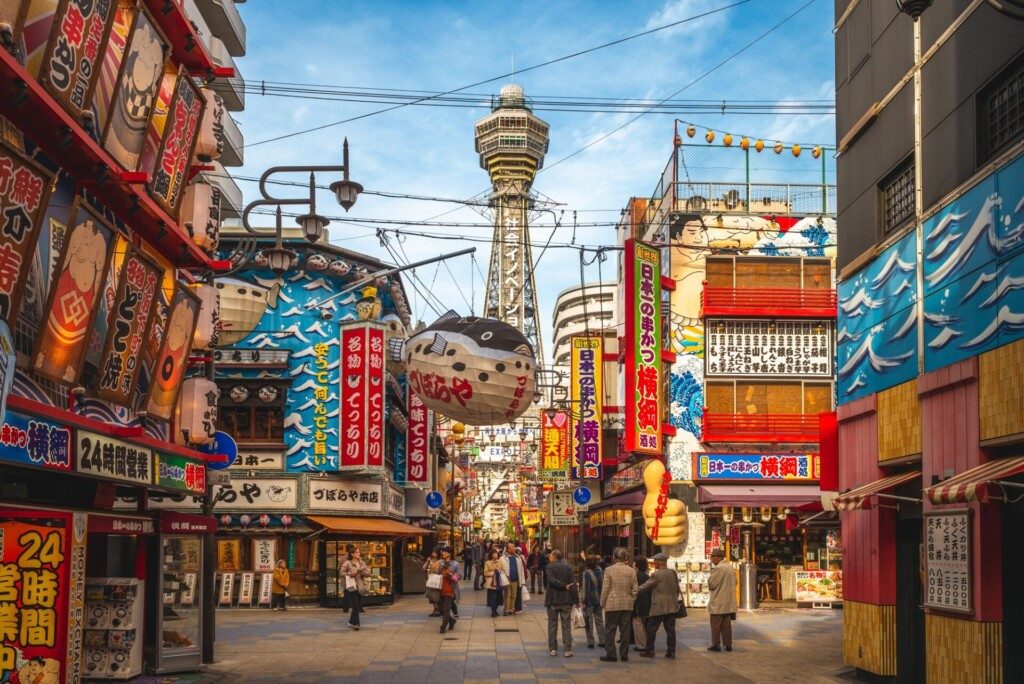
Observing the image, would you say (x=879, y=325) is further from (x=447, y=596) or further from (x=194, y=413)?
(x=447, y=596)

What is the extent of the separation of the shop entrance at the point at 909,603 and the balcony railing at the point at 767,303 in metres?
18.3

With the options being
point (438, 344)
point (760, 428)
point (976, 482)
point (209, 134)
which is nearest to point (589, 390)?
point (760, 428)

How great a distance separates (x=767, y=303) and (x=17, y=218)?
26567 millimetres

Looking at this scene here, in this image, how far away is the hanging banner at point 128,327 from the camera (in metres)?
15.7

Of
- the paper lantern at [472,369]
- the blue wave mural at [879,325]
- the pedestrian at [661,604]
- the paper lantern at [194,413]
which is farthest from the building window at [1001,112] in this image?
the paper lantern at [194,413]

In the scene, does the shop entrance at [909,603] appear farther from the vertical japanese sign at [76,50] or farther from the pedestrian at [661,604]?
the vertical japanese sign at [76,50]

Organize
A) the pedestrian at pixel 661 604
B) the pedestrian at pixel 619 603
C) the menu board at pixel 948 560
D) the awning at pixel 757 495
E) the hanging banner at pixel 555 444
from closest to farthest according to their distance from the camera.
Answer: the menu board at pixel 948 560
the pedestrian at pixel 619 603
the pedestrian at pixel 661 604
the awning at pixel 757 495
the hanging banner at pixel 555 444

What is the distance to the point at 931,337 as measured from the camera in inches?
596

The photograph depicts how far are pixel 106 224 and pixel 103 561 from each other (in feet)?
20.5

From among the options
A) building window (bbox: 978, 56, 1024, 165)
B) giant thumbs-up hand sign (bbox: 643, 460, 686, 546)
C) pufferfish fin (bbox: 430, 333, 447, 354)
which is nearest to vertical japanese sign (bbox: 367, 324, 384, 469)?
giant thumbs-up hand sign (bbox: 643, 460, 686, 546)

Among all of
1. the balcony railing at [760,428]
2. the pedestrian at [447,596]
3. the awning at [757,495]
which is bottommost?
the pedestrian at [447,596]

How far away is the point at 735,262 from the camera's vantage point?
35625 millimetres

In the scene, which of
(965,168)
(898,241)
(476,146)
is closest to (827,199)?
(898,241)

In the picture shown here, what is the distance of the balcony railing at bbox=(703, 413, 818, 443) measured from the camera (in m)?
34.6
